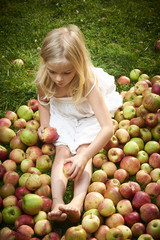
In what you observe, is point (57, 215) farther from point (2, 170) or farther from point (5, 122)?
point (5, 122)

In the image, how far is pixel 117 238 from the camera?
2.35m

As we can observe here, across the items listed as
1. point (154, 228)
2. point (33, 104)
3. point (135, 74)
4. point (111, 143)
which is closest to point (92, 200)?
point (154, 228)

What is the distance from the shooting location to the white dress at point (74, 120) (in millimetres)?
3348

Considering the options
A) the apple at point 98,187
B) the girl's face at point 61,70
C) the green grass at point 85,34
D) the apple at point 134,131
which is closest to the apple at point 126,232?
the apple at point 98,187

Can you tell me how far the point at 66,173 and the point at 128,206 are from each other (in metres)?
0.69

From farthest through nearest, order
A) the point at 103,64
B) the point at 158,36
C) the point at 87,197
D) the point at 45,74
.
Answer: the point at 158,36 → the point at 103,64 → the point at 45,74 → the point at 87,197

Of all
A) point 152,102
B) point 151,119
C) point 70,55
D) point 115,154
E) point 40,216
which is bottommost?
point 40,216

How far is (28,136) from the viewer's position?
333 centimetres

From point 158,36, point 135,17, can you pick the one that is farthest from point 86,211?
point 135,17

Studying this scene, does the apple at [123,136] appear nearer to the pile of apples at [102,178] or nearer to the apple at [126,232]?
the pile of apples at [102,178]

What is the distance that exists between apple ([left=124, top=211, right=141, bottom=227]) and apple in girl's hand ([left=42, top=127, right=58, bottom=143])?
1253 millimetres

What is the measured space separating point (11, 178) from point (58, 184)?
536mm

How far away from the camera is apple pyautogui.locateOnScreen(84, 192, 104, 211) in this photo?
9.01ft

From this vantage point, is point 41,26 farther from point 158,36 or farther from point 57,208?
point 57,208
